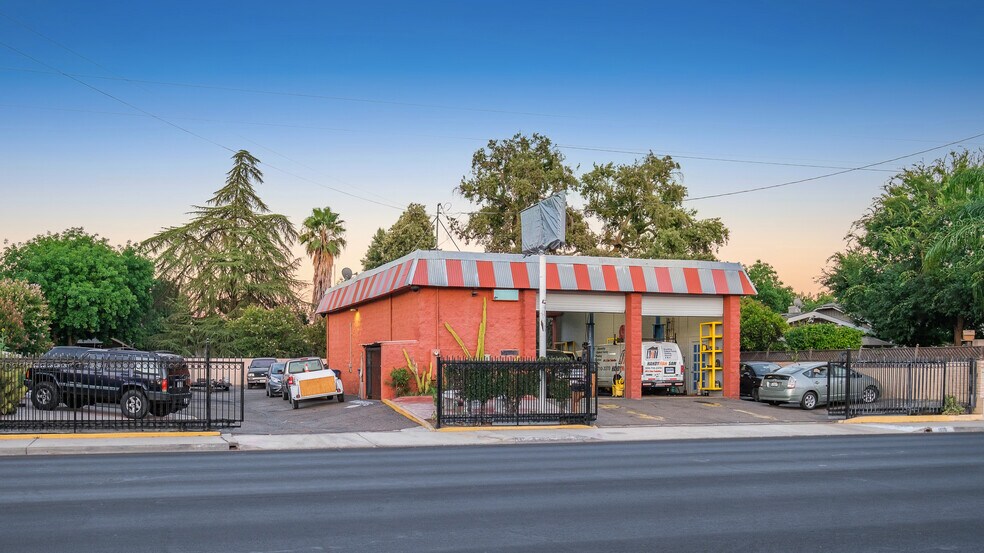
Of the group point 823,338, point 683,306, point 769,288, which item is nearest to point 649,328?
point 683,306

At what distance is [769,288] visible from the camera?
88250mm

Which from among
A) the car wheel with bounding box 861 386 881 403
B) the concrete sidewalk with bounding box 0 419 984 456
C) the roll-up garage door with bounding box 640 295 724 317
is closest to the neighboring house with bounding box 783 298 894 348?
the roll-up garage door with bounding box 640 295 724 317

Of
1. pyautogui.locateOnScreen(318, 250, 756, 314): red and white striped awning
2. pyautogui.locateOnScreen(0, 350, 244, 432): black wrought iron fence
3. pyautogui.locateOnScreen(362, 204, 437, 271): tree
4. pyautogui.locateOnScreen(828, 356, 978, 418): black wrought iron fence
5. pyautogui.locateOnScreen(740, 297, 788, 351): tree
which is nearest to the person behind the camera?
pyautogui.locateOnScreen(0, 350, 244, 432): black wrought iron fence

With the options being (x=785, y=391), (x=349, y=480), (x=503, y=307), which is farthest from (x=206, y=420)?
(x=785, y=391)

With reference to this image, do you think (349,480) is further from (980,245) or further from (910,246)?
(910,246)

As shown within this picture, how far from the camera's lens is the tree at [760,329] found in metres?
47.9

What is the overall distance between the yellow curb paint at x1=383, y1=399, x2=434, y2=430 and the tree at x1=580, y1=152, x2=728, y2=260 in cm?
3111

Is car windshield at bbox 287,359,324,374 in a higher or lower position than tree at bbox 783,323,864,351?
lower

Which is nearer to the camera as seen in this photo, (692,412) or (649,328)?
(692,412)

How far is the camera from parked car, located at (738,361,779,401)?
34.1m

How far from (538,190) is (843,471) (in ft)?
136

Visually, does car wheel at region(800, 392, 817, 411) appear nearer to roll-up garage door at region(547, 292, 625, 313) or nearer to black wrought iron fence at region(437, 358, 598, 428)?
roll-up garage door at region(547, 292, 625, 313)

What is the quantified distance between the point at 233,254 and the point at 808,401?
45434 mm

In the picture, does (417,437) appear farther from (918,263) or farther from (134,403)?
(918,263)
